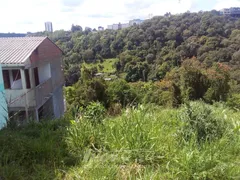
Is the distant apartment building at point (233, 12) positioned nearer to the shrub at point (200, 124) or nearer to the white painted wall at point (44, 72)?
the white painted wall at point (44, 72)

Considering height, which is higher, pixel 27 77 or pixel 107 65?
pixel 27 77

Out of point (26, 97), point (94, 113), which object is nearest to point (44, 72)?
point (26, 97)

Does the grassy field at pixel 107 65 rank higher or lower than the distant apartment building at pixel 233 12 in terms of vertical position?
lower

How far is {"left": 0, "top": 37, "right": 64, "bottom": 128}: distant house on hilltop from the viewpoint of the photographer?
830cm

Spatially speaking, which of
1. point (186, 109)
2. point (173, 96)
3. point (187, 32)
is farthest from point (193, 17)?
point (186, 109)

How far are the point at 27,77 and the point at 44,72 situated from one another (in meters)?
2.20

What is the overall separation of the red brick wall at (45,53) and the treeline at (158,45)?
55.6ft

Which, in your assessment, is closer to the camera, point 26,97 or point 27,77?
point 26,97

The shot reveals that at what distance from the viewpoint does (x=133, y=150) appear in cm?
259

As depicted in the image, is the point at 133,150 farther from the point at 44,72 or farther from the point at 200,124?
the point at 44,72

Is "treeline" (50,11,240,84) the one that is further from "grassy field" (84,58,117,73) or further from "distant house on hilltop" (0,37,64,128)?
"distant house on hilltop" (0,37,64,128)

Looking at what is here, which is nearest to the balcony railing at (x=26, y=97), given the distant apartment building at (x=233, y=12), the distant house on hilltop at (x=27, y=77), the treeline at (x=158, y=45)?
the distant house on hilltop at (x=27, y=77)

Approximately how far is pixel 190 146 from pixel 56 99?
9.81 metres

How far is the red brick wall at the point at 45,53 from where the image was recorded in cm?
926
